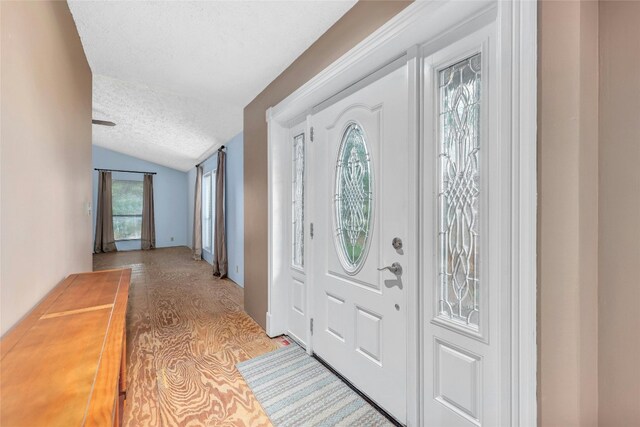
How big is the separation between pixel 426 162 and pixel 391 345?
0.99 metres

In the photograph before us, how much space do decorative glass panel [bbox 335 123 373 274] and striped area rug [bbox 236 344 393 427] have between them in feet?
2.55

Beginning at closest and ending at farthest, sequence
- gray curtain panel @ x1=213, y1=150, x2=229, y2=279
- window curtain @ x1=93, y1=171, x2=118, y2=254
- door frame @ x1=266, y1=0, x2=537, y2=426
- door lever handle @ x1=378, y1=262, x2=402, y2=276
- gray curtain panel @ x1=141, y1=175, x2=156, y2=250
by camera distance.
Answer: door frame @ x1=266, y1=0, x2=537, y2=426 → door lever handle @ x1=378, y1=262, x2=402, y2=276 → gray curtain panel @ x1=213, y1=150, x2=229, y2=279 → window curtain @ x1=93, y1=171, x2=118, y2=254 → gray curtain panel @ x1=141, y1=175, x2=156, y2=250

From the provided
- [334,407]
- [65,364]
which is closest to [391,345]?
[334,407]

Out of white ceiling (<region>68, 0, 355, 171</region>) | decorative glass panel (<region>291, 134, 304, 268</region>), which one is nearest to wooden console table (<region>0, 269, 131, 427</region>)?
decorative glass panel (<region>291, 134, 304, 268</region>)

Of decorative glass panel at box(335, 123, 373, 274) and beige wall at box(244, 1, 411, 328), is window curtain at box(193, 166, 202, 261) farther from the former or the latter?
decorative glass panel at box(335, 123, 373, 274)

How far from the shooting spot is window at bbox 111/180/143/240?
301 inches

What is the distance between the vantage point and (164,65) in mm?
2293

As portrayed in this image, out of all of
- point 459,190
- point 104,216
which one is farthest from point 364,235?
point 104,216

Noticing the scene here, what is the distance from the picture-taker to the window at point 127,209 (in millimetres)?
7648

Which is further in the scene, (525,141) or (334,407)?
(334,407)
